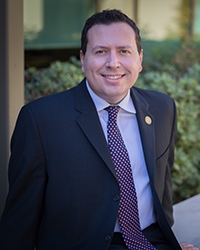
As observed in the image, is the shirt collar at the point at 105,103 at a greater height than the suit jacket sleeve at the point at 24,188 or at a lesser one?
greater

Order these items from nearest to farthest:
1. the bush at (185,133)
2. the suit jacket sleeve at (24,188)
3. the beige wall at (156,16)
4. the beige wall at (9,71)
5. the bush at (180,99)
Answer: the suit jacket sleeve at (24,188)
the beige wall at (9,71)
the bush at (180,99)
the bush at (185,133)
the beige wall at (156,16)

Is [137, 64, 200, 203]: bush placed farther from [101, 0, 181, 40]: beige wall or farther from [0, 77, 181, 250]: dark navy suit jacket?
[101, 0, 181, 40]: beige wall

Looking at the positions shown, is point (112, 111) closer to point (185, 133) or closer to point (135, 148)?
point (135, 148)

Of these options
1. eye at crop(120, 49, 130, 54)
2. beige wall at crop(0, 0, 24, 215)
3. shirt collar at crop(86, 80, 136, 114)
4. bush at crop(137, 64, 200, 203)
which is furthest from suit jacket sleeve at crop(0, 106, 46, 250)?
bush at crop(137, 64, 200, 203)

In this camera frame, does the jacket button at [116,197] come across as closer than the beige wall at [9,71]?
Yes

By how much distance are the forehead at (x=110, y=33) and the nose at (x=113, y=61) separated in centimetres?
7

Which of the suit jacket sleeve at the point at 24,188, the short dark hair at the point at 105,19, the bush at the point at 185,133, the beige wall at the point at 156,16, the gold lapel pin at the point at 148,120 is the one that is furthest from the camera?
the beige wall at the point at 156,16

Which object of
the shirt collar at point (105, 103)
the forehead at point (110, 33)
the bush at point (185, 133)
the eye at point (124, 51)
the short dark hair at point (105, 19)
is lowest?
the bush at point (185, 133)

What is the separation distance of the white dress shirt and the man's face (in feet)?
0.33

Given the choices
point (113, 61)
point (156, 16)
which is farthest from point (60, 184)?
point (156, 16)

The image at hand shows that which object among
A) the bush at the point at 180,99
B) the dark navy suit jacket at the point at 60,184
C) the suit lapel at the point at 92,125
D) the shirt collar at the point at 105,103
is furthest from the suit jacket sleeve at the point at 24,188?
the bush at the point at 180,99

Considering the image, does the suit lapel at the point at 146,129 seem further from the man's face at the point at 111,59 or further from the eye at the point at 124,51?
the eye at the point at 124,51

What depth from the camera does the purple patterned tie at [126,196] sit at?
2.77m

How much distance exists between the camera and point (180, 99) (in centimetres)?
562
